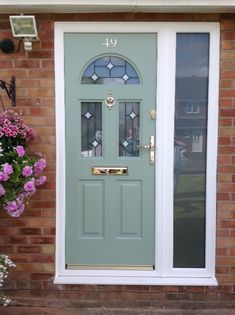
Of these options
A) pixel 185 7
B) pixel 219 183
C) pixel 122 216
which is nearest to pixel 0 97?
pixel 122 216

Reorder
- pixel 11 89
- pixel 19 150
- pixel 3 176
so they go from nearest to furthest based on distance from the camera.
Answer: pixel 3 176, pixel 19 150, pixel 11 89

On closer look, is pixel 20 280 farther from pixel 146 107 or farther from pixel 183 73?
pixel 183 73

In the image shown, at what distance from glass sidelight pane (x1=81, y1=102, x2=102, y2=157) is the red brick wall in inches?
10.8

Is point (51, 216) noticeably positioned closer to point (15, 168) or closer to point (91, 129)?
point (15, 168)

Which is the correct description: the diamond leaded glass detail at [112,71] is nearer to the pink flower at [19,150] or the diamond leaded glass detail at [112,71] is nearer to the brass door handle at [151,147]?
the brass door handle at [151,147]

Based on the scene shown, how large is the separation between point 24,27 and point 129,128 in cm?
122

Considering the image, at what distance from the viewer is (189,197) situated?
371cm

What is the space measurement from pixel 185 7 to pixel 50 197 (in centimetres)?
197

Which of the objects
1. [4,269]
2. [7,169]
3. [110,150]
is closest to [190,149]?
[110,150]

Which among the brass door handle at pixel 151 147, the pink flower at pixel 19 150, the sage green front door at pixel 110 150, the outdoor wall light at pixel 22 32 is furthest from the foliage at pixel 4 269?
the outdoor wall light at pixel 22 32

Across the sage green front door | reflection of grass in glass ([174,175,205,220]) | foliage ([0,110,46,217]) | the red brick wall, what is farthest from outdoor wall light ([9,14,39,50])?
reflection of grass in glass ([174,175,205,220])

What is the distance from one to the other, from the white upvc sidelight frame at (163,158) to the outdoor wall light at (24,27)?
26 centimetres

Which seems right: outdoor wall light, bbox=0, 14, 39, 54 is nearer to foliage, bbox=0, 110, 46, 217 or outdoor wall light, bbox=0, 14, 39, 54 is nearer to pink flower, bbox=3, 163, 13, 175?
foliage, bbox=0, 110, 46, 217

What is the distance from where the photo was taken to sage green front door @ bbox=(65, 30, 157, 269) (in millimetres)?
3604
